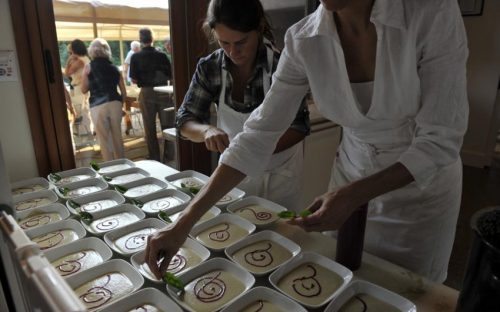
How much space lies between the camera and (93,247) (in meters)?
1.03

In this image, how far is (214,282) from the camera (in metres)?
0.88

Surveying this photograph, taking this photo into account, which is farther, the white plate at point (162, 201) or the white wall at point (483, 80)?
the white wall at point (483, 80)

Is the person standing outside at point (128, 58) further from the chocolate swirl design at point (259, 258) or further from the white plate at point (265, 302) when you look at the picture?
the white plate at point (265, 302)

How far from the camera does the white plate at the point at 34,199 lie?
1260 mm

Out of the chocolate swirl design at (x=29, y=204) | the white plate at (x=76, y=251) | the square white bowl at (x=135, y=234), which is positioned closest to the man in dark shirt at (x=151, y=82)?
the chocolate swirl design at (x=29, y=204)

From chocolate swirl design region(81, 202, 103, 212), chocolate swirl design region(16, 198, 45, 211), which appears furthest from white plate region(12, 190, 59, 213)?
chocolate swirl design region(81, 202, 103, 212)

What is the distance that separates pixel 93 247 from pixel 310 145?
1.43m

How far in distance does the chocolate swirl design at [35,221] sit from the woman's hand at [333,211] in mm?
873

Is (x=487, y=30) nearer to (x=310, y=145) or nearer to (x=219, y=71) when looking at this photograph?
(x=310, y=145)

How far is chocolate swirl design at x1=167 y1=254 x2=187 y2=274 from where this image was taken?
3.07 ft

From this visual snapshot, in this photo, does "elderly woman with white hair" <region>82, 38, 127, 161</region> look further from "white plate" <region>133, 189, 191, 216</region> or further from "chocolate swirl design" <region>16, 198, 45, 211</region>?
"white plate" <region>133, 189, 191, 216</region>

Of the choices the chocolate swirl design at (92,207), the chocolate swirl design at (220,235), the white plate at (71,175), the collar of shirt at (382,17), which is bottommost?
the chocolate swirl design at (220,235)

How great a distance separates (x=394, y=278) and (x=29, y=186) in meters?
1.35

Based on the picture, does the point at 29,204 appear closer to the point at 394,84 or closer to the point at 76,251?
the point at 76,251
